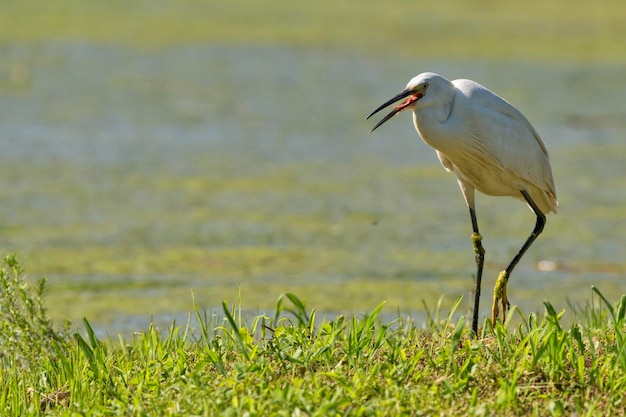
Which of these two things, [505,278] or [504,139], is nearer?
[504,139]

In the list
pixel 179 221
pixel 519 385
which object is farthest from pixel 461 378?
pixel 179 221

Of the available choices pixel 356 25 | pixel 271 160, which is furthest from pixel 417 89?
pixel 356 25

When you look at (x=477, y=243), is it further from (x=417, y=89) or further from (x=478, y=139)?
(x=417, y=89)

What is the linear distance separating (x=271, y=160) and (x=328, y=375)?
229 inches

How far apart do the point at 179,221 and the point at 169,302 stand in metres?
1.65

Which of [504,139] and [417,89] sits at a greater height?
[417,89]

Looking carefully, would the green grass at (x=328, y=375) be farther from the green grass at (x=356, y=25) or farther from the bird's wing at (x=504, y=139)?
the green grass at (x=356, y=25)

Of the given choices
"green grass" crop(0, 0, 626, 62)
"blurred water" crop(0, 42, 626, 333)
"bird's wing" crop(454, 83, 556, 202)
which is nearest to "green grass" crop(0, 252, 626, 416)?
"bird's wing" crop(454, 83, 556, 202)

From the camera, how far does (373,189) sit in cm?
823

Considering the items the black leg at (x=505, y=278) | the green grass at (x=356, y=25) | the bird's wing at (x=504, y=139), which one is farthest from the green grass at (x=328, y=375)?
the green grass at (x=356, y=25)

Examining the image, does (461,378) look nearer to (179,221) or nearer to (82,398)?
(82,398)

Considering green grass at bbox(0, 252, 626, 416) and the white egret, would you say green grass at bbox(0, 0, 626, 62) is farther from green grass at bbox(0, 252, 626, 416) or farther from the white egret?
green grass at bbox(0, 252, 626, 416)

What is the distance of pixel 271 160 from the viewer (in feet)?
29.4

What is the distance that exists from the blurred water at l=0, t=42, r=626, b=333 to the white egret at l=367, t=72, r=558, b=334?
5.21 feet
